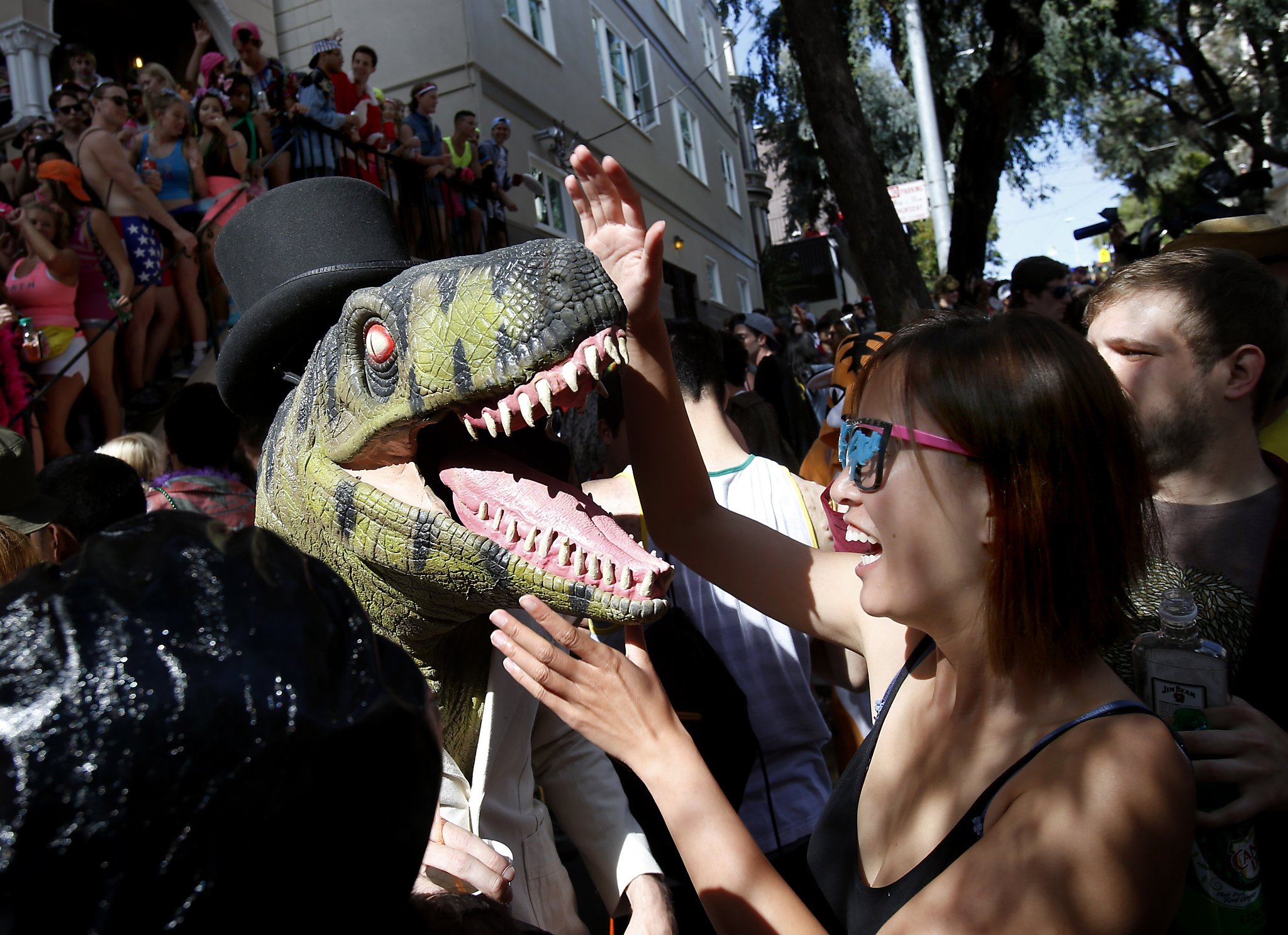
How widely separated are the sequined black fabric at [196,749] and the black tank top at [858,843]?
98 cm

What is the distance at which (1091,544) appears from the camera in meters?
1.43

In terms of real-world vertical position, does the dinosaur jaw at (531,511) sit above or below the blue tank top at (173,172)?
below

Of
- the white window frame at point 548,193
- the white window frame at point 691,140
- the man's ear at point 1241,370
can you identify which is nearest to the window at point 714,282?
the white window frame at point 691,140

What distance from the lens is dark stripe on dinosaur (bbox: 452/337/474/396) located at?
136 centimetres

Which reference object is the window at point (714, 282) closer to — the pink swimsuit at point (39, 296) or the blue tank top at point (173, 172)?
the blue tank top at point (173, 172)

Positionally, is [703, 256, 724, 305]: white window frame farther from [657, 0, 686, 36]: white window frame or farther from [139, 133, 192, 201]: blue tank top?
[139, 133, 192, 201]: blue tank top

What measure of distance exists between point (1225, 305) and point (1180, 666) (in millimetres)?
862

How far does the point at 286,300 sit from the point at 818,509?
1966mm

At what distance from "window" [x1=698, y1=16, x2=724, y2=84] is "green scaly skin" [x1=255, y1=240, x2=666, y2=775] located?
25.1 m

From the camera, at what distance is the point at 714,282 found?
22562 millimetres

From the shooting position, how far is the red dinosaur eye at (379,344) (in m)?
1.45

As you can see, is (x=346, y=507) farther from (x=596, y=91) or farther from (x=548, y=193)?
(x=596, y=91)

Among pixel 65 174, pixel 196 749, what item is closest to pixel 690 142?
pixel 65 174

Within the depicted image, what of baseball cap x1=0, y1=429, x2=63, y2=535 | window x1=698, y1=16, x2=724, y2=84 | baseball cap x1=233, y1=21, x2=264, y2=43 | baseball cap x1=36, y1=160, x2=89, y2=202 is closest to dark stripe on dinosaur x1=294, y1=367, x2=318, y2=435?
baseball cap x1=0, y1=429, x2=63, y2=535
